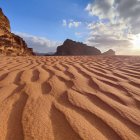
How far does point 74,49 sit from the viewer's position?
189ft

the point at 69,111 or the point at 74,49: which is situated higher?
the point at 69,111

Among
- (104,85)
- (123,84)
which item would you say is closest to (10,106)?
(104,85)

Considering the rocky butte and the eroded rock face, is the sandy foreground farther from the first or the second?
the eroded rock face

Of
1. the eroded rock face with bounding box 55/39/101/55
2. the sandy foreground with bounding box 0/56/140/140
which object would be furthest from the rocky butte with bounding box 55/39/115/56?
the sandy foreground with bounding box 0/56/140/140

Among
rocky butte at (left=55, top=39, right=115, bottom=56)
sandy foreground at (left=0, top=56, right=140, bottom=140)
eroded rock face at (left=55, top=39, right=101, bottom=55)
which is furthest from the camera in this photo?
eroded rock face at (left=55, top=39, right=101, bottom=55)

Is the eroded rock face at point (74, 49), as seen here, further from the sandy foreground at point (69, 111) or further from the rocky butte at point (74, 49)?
the sandy foreground at point (69, 111)

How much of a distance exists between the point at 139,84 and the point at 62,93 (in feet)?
3.51

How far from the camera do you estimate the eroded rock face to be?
5434 cm

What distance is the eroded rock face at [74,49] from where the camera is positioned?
54344 mm

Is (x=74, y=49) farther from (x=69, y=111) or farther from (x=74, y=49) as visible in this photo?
(x=69, y=111)

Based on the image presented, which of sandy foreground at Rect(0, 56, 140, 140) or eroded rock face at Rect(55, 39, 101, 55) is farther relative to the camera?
eroded rock face at Rect(55, 39, 101, 55)

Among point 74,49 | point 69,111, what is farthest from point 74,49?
point 69,111

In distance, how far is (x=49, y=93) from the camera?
221cm

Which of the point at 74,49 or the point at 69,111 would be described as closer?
the point at 69,111
